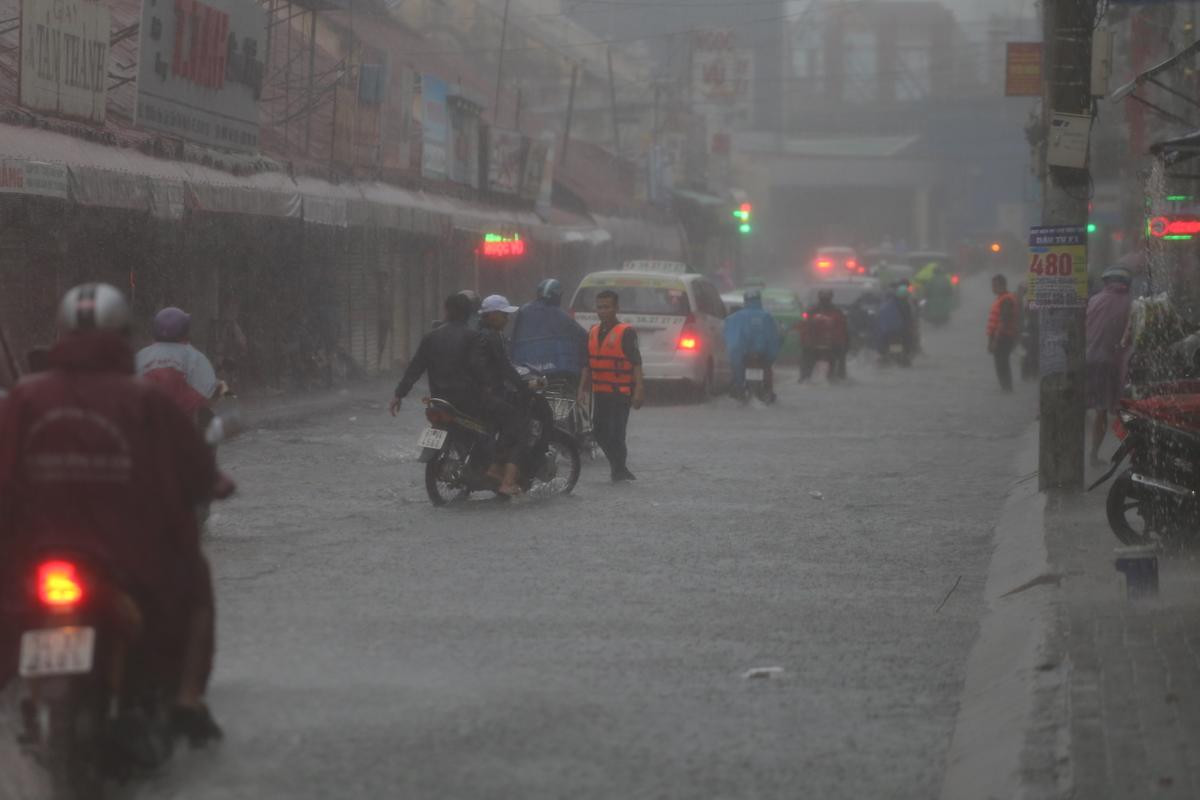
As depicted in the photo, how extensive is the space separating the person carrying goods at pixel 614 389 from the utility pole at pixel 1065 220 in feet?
12.3

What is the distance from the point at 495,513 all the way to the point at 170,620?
825 centimetres

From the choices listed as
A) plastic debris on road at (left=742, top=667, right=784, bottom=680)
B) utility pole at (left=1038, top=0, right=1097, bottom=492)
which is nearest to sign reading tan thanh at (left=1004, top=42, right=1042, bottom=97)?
utility pole at (left=1038, top=0, right=1097, bottom=492)

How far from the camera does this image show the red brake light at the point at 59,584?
17.3ft

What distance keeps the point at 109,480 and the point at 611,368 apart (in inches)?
446

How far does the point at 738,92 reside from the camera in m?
55.1

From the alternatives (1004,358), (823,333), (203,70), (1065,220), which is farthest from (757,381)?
(1065,220)

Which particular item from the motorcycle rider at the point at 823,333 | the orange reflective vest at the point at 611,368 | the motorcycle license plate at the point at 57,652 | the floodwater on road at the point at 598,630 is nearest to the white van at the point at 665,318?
the motorcycle rider at the point at 823,333

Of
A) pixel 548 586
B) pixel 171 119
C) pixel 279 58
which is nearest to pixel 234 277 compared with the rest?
pixel 171 119

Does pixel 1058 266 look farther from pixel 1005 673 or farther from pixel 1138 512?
pixel 1005 673

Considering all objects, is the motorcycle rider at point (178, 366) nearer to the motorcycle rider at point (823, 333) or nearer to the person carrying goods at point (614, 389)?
the person carrying goods at point (614, 389)

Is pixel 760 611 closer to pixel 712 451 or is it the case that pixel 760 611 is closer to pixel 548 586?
pixel 548 586

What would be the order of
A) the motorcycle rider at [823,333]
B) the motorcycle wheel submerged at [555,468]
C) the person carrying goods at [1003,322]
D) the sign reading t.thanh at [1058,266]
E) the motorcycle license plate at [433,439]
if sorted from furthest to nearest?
the motorcycle rider at [823,333] → the person carrying goods at [1003,322] → the motorcycle wheel submerged at [555,468] → the motorcycle license plate at [433,439] → the sign reading t.thanh at [1058,266]

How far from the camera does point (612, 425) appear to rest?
16484 mm

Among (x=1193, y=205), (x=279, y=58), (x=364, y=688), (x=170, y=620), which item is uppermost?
(x=279, y=58)
